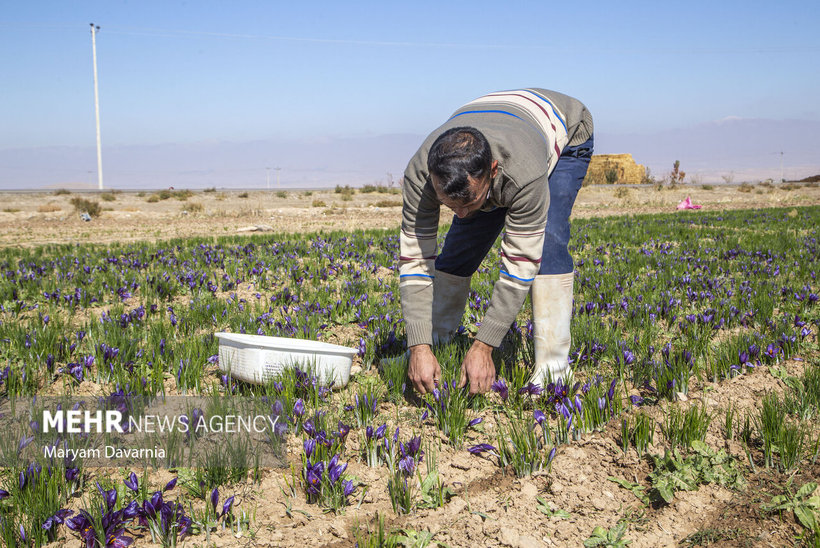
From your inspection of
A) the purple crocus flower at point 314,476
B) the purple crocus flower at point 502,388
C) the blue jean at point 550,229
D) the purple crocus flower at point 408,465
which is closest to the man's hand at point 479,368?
the purple crocus flower at point 502,388

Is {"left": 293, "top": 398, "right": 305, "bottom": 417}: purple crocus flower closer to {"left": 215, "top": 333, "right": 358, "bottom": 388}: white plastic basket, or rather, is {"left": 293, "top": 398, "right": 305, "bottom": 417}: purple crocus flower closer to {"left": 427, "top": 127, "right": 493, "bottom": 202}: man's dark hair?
{"left": 215, "top": 333, "right": 358, "bottom": 388}: white plastic basket

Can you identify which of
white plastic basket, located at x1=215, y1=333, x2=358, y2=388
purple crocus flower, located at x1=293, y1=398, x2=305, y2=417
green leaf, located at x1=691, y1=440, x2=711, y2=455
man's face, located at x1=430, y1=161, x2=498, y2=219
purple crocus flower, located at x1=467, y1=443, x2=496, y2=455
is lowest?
purple crocus flower, located at x1=467, y1=443, x2=496, y2=455

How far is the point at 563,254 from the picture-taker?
368cm

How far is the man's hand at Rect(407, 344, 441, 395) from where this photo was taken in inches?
128

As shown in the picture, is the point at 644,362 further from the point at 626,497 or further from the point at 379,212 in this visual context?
the point at 379,212

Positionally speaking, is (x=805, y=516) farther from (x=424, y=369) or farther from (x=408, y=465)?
(x=424, y=369)

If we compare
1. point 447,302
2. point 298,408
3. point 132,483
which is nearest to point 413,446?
point 298,408

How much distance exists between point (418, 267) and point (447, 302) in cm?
85

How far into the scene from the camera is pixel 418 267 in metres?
3.48

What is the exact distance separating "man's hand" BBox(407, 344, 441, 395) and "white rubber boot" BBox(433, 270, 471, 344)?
0.91 metres

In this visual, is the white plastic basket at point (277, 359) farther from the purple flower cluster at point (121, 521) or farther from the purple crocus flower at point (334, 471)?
the purple flower cluster at point (121, 521)

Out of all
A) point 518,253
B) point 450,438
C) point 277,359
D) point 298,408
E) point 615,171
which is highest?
point 615,171

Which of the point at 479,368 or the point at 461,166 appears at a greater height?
the point at 461,166

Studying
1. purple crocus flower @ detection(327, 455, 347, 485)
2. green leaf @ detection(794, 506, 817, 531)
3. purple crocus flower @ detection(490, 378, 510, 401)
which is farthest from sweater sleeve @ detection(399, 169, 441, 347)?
green leaf @ detection(794, 506, 817, 531)
